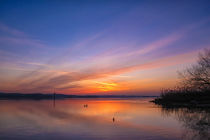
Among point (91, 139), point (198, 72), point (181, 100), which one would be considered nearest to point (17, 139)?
point (91, 139)

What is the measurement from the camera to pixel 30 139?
46.5 feet

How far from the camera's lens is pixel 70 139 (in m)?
14.5

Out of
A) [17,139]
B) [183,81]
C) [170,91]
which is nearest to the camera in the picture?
[17,139]

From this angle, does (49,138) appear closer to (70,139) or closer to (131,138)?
(70,139)

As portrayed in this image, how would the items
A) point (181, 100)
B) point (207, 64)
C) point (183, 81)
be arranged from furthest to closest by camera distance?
point (181, 100), point (183, 81), point (207, 64)

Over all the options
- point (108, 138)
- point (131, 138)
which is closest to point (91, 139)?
point (108, 138)

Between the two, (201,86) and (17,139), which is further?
(201,86)

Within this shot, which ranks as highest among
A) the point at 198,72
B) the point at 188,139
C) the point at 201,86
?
the point at 198,72

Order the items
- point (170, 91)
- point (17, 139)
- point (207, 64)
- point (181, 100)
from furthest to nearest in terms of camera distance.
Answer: point (170, 91), point (181, 100), point (207, 64), point (17, 139)

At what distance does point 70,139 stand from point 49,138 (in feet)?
4.84

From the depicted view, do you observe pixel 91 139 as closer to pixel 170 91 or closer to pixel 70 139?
pixel 70 139

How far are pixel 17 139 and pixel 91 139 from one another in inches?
A: 182

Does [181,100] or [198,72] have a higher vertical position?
[198,72]

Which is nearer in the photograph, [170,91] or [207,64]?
[207,64]
